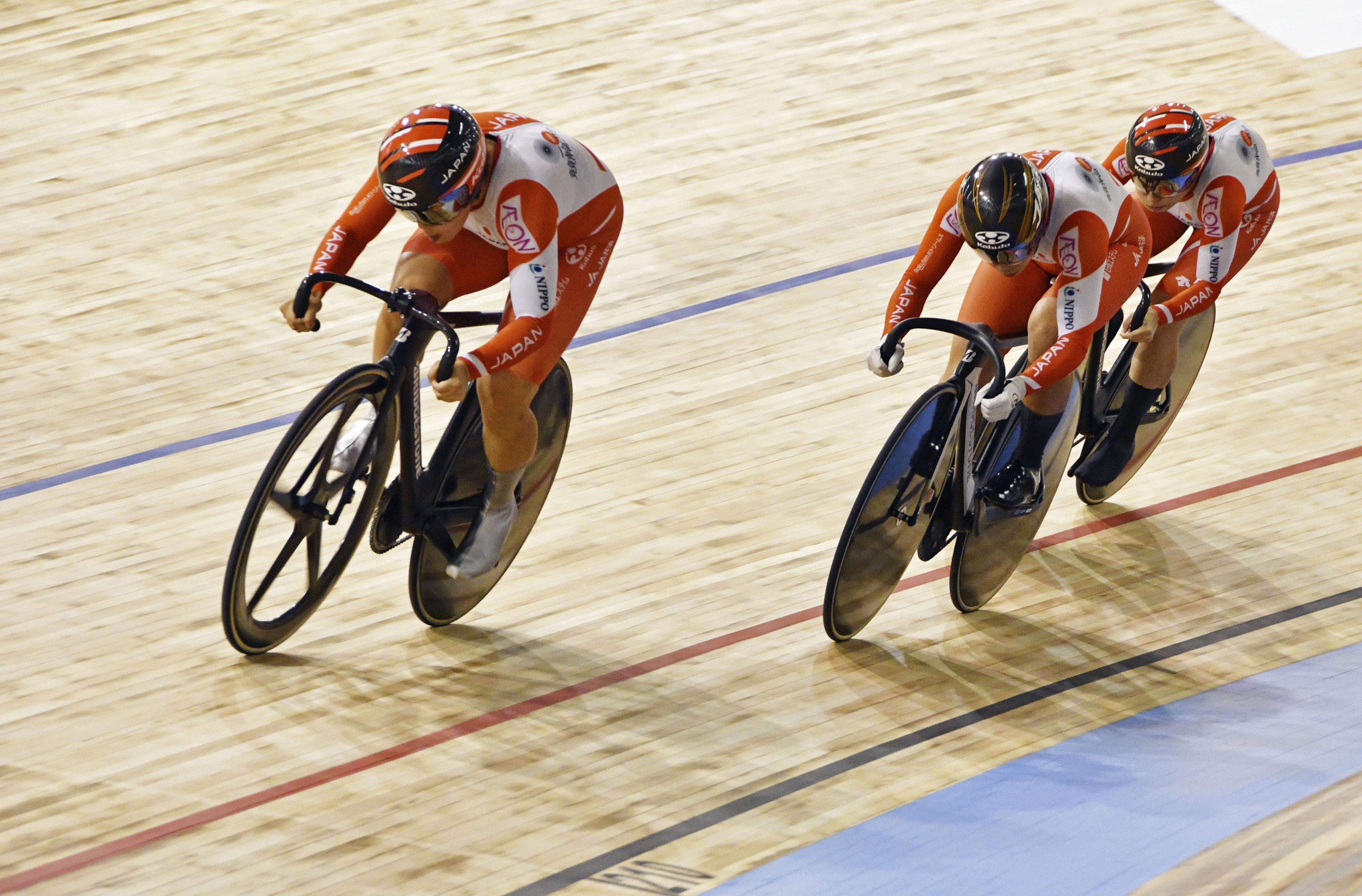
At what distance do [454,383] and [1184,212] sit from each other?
6.90ft

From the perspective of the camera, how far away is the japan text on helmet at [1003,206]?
3.10 meters

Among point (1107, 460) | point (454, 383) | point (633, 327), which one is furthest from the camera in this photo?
point (633, 327)

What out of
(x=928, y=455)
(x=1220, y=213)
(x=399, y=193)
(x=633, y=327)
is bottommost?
(x=633, y=327)

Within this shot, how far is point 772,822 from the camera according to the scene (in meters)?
2.91

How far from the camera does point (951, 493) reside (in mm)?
3404

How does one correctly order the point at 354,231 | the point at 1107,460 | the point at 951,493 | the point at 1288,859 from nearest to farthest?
1. the point at 1288,859
2. the point at 354,231
3. the point at 951,493
4. the point at 1107,460

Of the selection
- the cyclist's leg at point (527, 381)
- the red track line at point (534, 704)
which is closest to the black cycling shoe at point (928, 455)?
the red track line at point (534, 704)

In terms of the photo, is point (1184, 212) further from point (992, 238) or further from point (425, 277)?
point (425, 277)

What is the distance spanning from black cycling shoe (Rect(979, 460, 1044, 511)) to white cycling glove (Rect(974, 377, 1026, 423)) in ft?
1.11

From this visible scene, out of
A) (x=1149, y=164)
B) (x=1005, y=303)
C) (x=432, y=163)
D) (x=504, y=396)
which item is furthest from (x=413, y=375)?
(x=1149, y=164)

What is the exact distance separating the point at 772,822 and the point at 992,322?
1.30 metres

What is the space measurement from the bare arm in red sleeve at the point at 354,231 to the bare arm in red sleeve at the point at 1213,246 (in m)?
1.92

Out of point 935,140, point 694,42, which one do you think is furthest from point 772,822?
point 694,42

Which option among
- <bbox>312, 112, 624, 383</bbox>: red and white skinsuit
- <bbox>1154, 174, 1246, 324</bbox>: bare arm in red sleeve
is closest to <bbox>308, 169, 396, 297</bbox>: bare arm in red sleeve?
<bbox>312, 112, 624, 383</bbox>: red and white skinsuit
